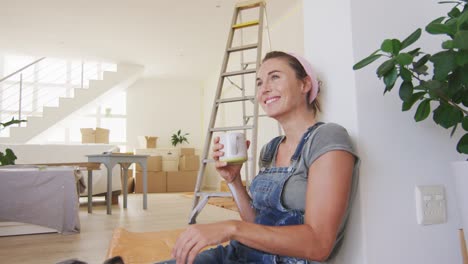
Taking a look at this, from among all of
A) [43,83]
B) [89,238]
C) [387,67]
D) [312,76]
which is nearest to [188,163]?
[43,83]

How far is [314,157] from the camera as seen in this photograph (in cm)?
82

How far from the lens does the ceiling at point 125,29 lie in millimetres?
5277

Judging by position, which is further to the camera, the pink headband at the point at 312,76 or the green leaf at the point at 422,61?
the pink headband at the point at 312,76

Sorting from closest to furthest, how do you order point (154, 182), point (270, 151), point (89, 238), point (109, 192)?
1. point (270, 151)
2. point (89, 238)
3. point (109, 192)
4. point (154, 182)

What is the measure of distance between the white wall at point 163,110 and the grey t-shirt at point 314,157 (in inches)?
330

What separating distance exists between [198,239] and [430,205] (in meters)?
0.64

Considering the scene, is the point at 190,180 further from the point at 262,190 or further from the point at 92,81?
the point at 262,190

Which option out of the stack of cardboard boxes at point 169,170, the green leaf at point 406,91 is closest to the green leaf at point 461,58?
the green leaf at point 406,91

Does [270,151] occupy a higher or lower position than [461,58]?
lower

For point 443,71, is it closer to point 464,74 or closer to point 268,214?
point 464,74

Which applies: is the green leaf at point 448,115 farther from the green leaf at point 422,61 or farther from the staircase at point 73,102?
the staircase at point 73,102

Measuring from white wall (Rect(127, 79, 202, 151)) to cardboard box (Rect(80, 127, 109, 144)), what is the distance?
91cm

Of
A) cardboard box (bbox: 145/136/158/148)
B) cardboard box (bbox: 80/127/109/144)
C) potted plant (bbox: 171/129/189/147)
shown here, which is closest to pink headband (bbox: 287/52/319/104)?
cardboard box (bbox: 80/127/109/144)

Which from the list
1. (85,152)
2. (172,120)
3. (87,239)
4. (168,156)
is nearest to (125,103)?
(172,120)
